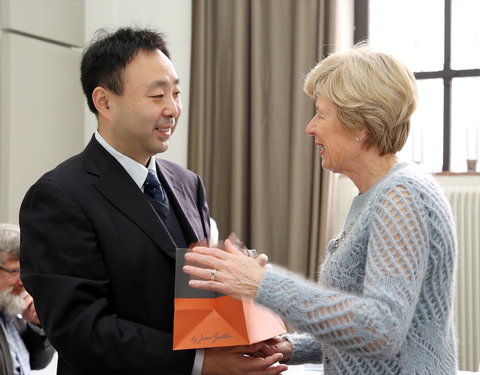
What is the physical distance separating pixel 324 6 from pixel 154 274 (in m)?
3.35

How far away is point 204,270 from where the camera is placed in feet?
5.63

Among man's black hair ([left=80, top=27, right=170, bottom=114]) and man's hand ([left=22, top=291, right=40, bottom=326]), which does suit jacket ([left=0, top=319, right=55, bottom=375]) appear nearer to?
man's hand ([left=22, top=291, right=40, bottom=326])

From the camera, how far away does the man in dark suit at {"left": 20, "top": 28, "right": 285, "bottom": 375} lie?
182 cm

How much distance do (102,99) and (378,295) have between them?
1000 mm

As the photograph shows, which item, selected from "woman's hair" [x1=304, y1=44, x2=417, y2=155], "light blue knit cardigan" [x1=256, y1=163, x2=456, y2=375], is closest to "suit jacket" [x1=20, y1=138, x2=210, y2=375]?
"light blue knit cardigan" [x1=256, y1=163, x2=456, y2=375]

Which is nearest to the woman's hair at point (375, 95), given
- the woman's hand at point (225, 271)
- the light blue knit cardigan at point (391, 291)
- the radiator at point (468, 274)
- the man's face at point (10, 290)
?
the light blue knit cardigan at point (391, 291)

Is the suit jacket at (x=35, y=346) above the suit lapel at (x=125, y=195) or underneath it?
underneath

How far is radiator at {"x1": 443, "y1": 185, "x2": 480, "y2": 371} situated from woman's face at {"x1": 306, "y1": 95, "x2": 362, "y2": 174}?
2.99 m

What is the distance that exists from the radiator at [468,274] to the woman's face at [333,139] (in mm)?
2988

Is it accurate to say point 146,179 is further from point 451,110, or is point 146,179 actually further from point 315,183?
point 451,110

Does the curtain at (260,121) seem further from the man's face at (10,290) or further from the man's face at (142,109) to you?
the man's face at (142,109)

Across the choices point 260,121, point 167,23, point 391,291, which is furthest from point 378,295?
point 167,23

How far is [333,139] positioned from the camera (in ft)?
6.15

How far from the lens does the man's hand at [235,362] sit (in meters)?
1.88
